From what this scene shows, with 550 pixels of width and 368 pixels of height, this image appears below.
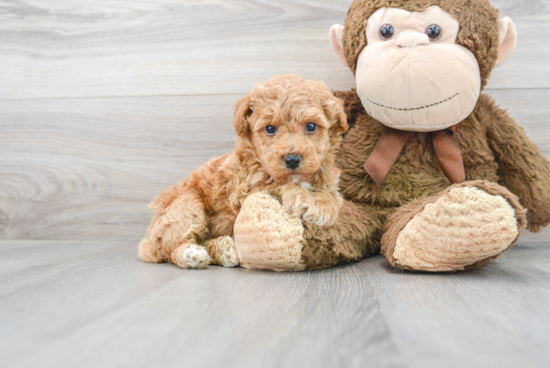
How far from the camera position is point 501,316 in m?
0.64

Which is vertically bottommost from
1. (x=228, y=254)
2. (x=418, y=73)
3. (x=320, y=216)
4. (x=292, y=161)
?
(x=228, y=254)

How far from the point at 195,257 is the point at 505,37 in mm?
979

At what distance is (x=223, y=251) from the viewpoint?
103 centimetres

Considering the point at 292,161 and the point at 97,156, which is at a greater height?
the point at 292,161

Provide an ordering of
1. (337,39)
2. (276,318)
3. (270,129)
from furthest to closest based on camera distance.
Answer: (337,39)
(270,129)
(276,318)

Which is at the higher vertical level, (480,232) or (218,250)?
(480,232)

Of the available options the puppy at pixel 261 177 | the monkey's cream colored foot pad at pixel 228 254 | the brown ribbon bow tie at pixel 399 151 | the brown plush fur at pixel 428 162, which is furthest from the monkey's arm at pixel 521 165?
the monkey's cream colored foot pad at pixel 228 254

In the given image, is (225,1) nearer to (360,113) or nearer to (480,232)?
(360,113)

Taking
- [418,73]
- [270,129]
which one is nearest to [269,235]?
[270,129]

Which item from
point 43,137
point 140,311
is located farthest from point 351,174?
point 43,137

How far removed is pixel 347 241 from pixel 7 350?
2.26ft

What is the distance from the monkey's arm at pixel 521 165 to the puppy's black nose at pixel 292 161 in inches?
24.2

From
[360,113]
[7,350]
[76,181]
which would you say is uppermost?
[360,113]

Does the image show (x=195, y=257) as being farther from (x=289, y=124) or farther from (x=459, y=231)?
(x=459, y=231)
